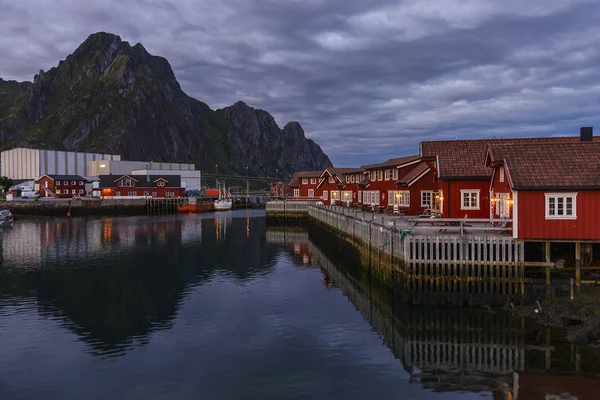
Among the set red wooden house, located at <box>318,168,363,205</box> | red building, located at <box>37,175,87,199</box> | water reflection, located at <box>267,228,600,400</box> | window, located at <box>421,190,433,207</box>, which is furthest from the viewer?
red building, located at <box>37,175,87,199</box>

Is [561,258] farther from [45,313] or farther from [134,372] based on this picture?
[45,313]

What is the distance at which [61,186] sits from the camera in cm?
14512

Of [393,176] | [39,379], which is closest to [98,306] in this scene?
[39,379]

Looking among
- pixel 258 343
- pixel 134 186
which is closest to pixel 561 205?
pixel 258 343

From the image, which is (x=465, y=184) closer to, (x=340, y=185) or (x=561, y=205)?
(x=561, y=205)

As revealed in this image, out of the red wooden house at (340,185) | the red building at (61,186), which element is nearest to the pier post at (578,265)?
the red wooden house at (340,185)

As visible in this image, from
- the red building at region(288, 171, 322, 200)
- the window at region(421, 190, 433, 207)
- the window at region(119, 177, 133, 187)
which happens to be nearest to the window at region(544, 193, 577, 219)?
the window at region(421, 190, 433, 207)

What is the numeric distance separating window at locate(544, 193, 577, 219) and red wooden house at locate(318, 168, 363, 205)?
53127mm

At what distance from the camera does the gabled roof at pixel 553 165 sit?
24.7 metres

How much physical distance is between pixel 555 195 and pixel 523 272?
14.9 feet

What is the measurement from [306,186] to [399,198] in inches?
2108

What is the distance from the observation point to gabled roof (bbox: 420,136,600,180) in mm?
39531

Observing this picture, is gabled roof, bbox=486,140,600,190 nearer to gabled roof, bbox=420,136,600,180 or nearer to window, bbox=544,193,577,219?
window, bbox=544,193,577,219

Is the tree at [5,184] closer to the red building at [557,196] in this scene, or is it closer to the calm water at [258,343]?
the calm water at [258,343]
